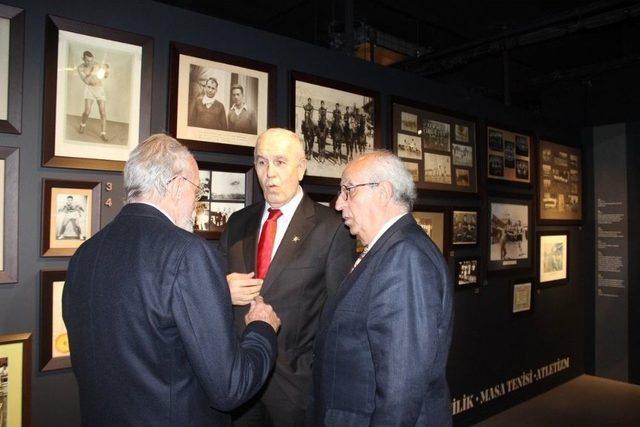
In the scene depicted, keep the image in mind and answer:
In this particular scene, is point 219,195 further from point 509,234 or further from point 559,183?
point 559,183

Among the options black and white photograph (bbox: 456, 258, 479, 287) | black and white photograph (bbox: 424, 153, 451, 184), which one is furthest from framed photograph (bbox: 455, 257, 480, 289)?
black and white photograph (bbox: 424, 153, 451, 184)

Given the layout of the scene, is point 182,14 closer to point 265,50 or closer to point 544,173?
point 265,50

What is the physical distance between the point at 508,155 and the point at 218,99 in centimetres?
307

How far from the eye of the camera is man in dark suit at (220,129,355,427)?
1.97m

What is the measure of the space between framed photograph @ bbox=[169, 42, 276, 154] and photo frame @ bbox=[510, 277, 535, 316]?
3.12m

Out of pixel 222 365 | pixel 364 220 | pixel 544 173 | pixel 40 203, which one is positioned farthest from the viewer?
pixel 544 173

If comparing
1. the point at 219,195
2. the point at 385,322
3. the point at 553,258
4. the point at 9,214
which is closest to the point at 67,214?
the point at 9,214

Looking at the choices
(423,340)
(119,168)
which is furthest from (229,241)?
(423,340)

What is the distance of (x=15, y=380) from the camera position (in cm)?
195

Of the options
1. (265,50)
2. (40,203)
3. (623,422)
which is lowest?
(623,422)

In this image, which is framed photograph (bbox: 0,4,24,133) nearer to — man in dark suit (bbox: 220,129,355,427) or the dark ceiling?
man in dark suit (bbox: 220,129,355,427)

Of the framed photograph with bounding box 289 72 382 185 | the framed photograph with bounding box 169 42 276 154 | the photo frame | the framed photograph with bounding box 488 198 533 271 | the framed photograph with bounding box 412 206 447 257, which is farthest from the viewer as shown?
the photo frame

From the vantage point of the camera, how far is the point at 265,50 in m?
2.75

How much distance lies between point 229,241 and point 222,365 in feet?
3.62
